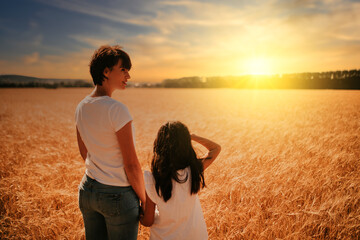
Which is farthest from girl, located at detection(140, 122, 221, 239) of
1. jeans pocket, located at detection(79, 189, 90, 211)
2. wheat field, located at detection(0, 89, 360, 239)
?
wheat field, located at detection(0, 89, 360, 239)

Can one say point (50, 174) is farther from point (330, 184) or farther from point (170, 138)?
point (330, 184)

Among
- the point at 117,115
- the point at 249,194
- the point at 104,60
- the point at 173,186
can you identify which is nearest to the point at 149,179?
the point at 173,186

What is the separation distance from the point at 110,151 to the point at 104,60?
567 mm

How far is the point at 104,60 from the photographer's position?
114 centimetres

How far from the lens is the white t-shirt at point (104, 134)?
3.62 ft

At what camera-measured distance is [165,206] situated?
149 cm

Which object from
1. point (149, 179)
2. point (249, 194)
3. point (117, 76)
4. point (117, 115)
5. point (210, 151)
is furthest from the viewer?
point (249, 194)

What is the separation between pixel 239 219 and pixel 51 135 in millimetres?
7741

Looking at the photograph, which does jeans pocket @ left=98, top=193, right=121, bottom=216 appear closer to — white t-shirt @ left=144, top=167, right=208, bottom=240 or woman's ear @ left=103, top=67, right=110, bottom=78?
white t-shirt @ left=144, top=167, right=208, bottom=240

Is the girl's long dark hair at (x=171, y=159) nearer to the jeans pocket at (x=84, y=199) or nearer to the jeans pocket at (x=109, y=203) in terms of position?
the jeans pocket at (x=109, y=203)

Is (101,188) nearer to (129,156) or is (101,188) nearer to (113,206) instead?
(113,206)

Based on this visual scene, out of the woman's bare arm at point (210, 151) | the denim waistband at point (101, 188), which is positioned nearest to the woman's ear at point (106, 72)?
the denim waistband at point (101, 188)

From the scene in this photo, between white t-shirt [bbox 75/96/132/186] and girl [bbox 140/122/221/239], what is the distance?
30 centimetres

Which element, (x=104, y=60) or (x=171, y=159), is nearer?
(x=104, y=60)
